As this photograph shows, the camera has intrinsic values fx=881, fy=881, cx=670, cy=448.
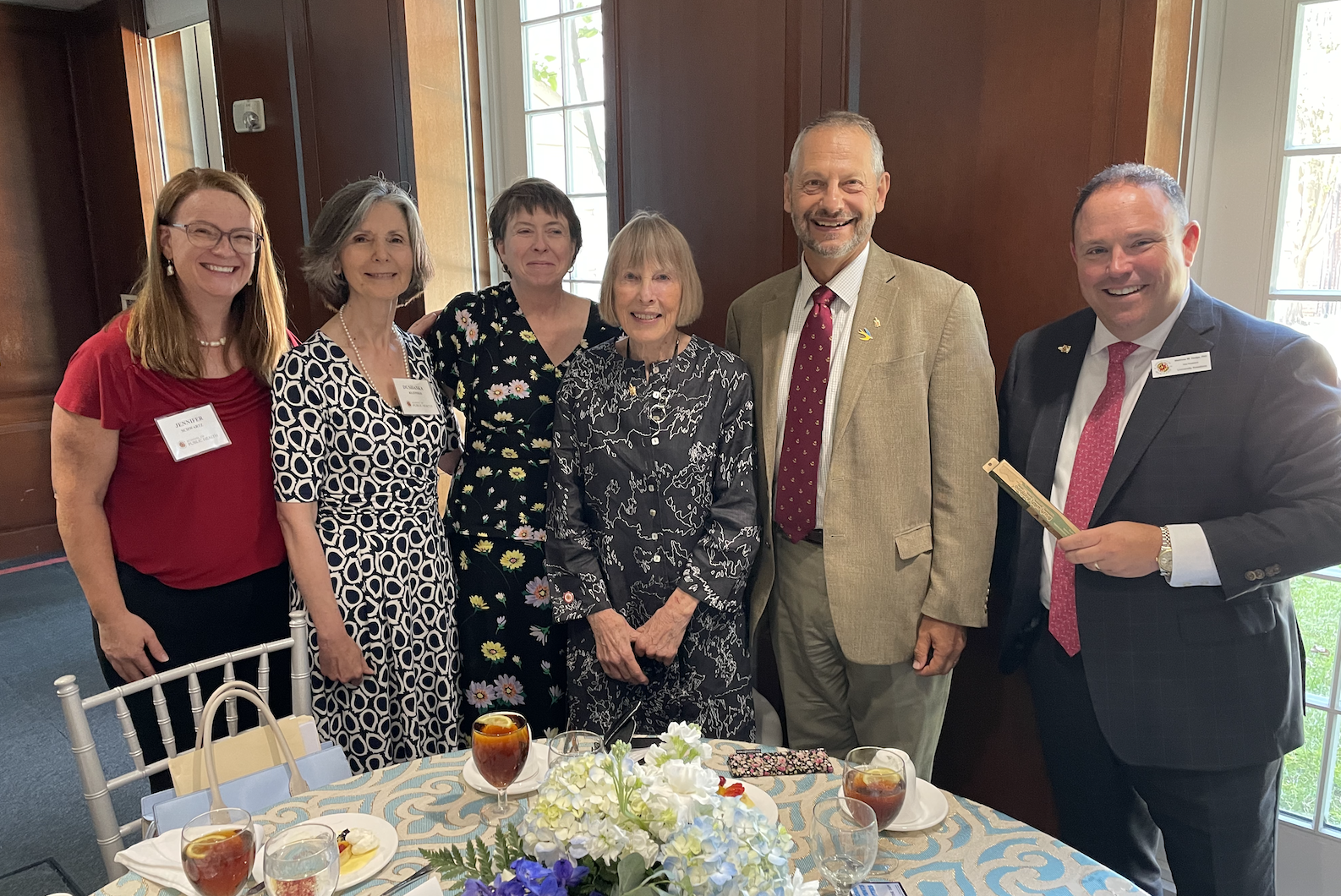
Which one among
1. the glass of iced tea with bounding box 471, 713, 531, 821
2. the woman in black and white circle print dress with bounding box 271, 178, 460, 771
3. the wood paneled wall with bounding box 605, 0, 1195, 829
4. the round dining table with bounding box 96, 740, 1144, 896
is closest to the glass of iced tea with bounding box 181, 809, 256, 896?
the round dining table with bounding box 96, 740, 1144, 896

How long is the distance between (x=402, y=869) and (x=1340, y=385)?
1.74 meters

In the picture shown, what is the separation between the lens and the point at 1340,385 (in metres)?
1.55

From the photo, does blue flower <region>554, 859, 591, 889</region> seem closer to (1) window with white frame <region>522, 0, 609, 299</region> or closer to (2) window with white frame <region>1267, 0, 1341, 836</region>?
(2) window with white frame <region>1267, 0, 1341, 836</region>

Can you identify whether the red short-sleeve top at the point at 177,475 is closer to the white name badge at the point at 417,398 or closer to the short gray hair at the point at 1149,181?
the white name badge at the point at 417,398

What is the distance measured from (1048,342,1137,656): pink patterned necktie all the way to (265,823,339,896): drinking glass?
1414 mm

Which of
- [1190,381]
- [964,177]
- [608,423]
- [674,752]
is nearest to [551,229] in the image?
[608,423]

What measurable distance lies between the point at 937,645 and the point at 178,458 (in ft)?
5.91

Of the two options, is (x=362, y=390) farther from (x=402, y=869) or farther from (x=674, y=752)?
(x=674, y=752)

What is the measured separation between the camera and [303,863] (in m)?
1.05

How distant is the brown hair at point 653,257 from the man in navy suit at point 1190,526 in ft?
2.75

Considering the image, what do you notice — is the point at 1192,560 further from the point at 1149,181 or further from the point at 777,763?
the point at 777,763

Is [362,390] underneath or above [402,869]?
above

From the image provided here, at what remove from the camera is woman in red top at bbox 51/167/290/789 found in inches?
80.0

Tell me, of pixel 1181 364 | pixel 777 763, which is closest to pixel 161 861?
pixel 777 763
